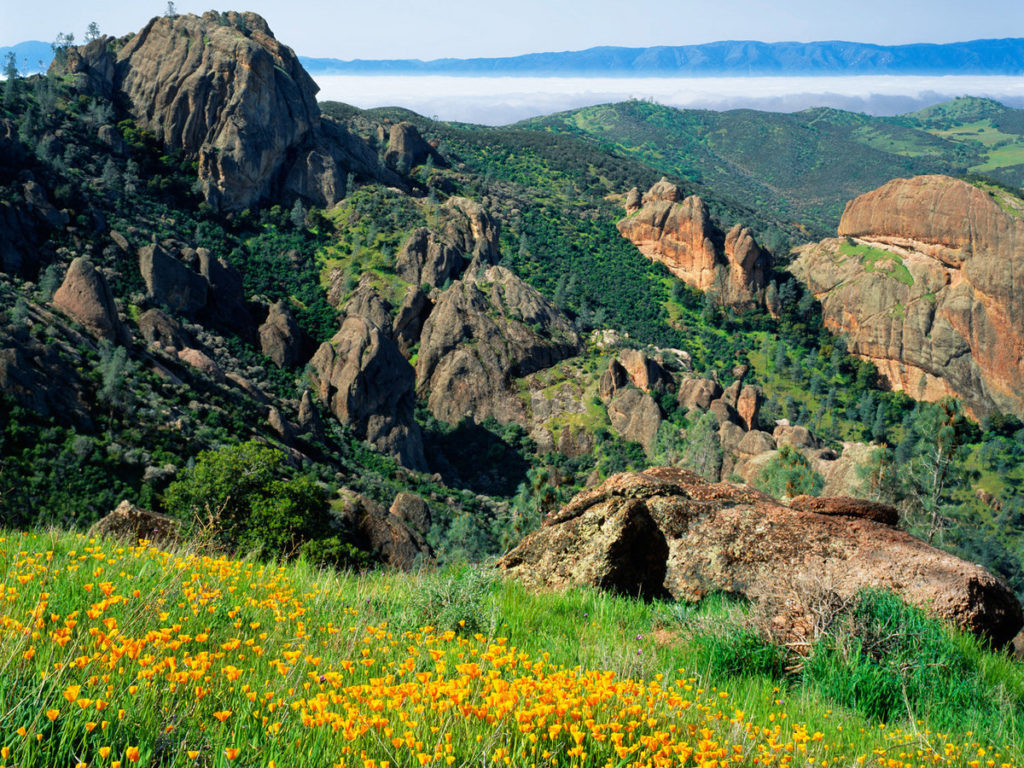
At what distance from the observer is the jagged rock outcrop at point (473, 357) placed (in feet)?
288

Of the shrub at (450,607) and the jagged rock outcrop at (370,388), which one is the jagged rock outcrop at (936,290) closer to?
the jagged rock outcrop at (370,388)

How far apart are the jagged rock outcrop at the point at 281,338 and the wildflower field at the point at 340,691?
242 ft

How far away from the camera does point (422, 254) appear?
96.5 meters

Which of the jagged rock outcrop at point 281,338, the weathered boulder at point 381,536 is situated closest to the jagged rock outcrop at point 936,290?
the jagged rock outcrop at point 281,338

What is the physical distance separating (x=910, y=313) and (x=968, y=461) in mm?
29198

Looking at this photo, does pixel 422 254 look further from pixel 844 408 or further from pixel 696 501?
pixel 696 501

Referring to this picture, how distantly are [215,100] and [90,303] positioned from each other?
64.4 meters

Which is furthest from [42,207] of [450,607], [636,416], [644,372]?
[450,607]

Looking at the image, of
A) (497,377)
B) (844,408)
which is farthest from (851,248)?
(497,377)

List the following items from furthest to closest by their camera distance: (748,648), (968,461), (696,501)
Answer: (968,461) < (696,501) < (748,648)

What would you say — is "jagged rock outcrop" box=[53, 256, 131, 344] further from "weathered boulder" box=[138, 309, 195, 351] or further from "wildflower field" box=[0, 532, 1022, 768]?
"wildflower field" box=[0, 532, 1022, 768]

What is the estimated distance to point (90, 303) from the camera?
4644cm

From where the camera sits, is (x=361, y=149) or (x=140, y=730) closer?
(x=140, y=730)

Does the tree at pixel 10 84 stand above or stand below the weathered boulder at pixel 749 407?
above
